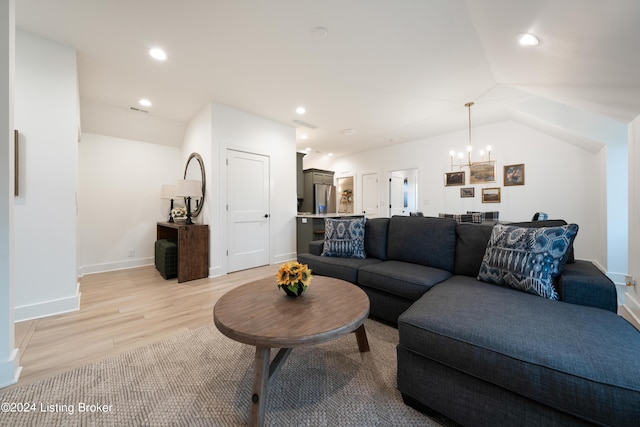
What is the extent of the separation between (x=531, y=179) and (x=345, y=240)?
160 inches

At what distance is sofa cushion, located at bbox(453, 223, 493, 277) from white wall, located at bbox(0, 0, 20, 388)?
3.18m

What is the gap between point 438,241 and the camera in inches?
89.2

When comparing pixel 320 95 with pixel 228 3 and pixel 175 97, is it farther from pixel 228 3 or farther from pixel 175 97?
pixel 175 97

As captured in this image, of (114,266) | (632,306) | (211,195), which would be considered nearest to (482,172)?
(632,306)

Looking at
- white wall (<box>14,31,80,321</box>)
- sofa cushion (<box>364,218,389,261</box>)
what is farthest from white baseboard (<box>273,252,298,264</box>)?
white wall (<box>14,31,80,321</box>)

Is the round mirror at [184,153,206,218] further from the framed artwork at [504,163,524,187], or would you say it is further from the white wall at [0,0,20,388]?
the framed artwork at [504,163,524,187]

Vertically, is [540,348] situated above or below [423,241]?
below

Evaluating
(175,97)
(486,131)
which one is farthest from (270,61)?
(486,131)

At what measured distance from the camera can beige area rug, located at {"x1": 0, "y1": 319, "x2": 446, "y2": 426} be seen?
1181 mm

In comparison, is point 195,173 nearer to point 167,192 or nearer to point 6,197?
point 167,192

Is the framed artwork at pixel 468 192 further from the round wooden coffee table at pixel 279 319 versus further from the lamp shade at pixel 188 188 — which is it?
the lamp shade at pixel 188 188

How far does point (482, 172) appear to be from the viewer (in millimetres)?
4906

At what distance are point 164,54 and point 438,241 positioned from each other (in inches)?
135

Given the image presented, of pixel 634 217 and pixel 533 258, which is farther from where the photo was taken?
pixel 634 217
